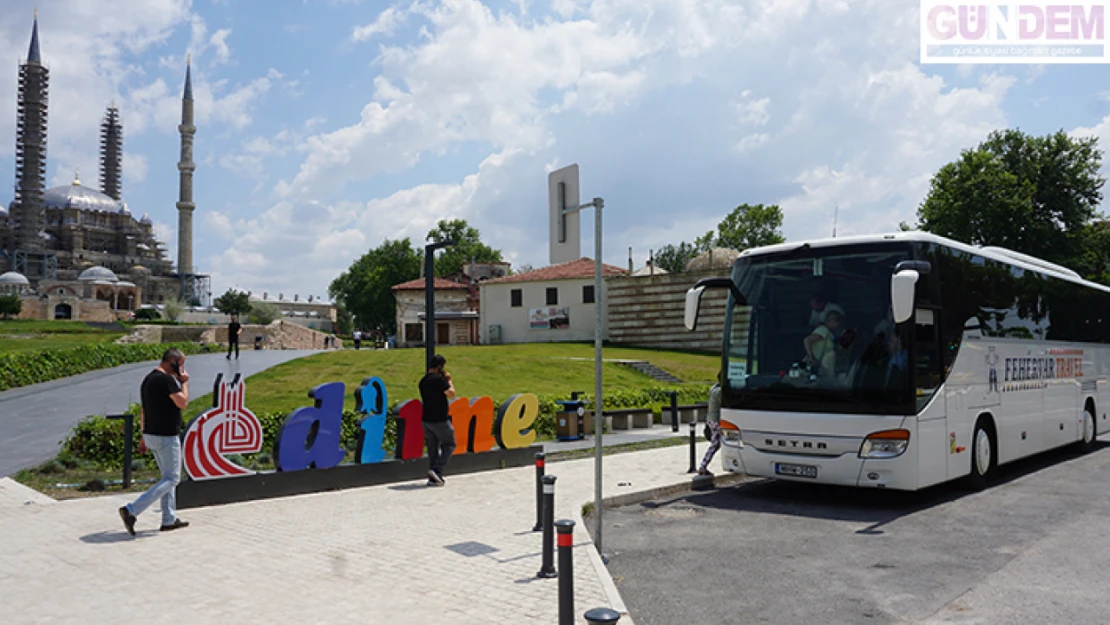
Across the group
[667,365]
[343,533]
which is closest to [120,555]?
[343,533]

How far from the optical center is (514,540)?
25.5 feet

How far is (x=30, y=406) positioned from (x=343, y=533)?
48.1 feet

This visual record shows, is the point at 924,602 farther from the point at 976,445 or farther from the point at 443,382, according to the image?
the point at 443,382

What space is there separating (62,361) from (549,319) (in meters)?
30.5

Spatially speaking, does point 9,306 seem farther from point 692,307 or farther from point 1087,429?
point 1087,429

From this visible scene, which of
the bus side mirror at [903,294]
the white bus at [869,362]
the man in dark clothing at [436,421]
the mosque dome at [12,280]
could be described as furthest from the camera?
the mosque dome at [12,280]

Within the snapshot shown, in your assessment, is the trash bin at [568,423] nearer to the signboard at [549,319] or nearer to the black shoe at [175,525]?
the black shoe at [175,525]

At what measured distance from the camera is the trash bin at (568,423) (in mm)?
17078

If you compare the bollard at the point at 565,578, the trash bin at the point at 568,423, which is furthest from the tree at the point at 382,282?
the bollard at the point at 565,578

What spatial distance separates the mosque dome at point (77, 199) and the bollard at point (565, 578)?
436 feet

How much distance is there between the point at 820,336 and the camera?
9859 millimetres

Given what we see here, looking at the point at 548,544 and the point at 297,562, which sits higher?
the point at 548,544

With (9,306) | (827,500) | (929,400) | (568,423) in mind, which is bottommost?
(827,500)

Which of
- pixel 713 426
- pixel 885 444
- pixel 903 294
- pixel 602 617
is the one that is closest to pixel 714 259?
pixel 713 426
